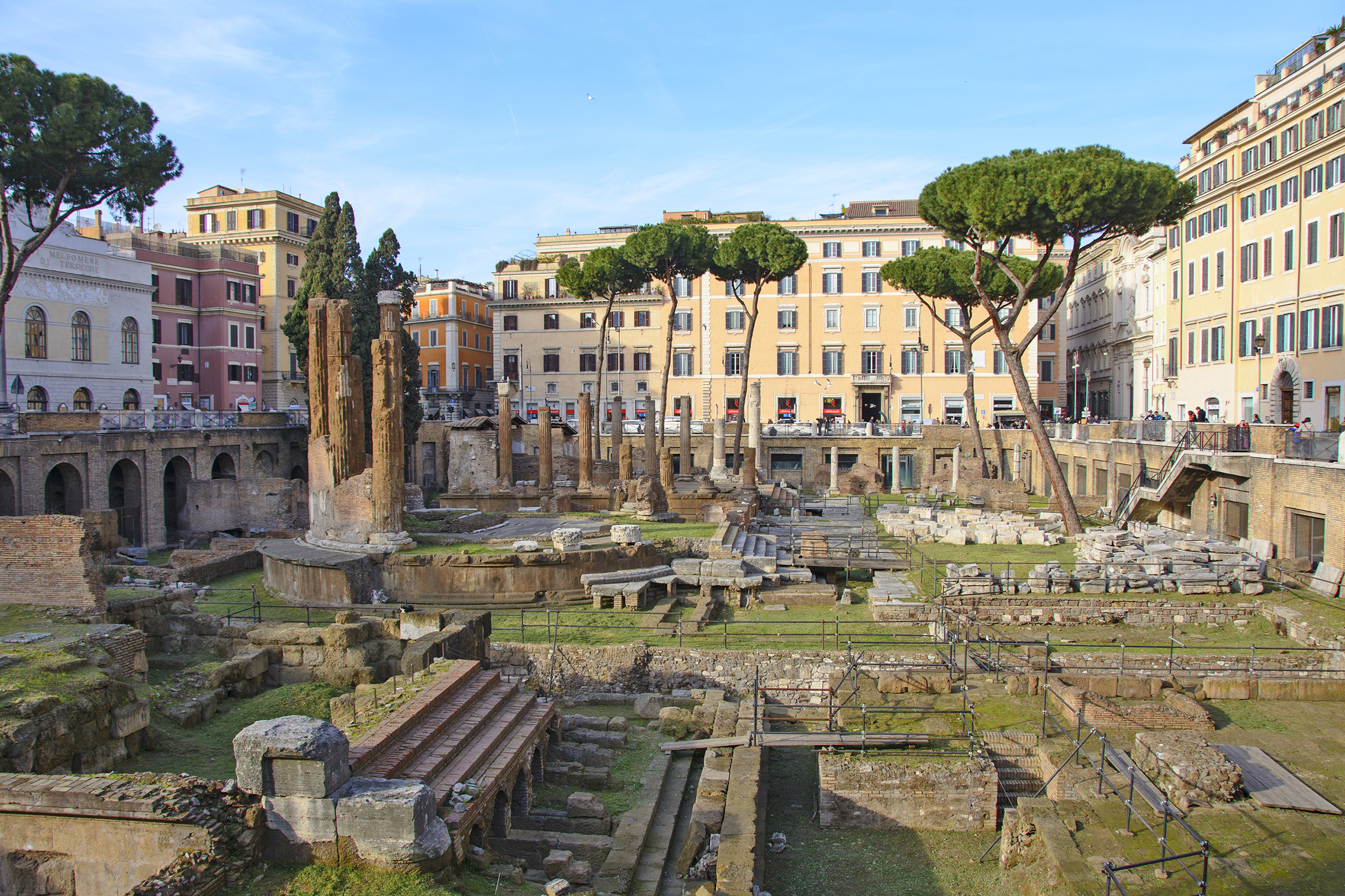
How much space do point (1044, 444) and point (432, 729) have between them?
22402mm

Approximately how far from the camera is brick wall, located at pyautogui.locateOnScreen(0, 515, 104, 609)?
15.9 m

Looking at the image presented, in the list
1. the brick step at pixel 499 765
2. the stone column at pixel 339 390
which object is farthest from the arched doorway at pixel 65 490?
the brick step at pixel 499 765

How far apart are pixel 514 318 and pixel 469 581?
4243 cm

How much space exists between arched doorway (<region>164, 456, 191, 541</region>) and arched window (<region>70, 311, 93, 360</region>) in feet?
20.4

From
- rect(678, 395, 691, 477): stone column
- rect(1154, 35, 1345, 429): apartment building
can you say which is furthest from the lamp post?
rect(678, 395, 691, 477): stone column

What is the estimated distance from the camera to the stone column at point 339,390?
73.9 ft

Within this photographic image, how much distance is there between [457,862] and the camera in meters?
8.38

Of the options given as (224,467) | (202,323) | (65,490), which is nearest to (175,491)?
(224,467)

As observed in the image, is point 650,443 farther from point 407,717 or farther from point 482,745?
point 407,717

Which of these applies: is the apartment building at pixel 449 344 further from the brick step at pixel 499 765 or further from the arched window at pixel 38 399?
the brick step at pixel 499 765

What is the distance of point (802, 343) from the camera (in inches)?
2242

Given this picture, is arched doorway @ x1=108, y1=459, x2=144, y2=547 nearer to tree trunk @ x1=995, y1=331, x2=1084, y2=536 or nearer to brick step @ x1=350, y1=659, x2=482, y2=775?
brick step @ x1=350, y1=659, x2=482, y2=775

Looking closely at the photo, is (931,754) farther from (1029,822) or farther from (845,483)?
(845,483)

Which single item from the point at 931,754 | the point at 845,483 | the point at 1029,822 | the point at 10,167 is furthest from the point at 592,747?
the point at 845,483
